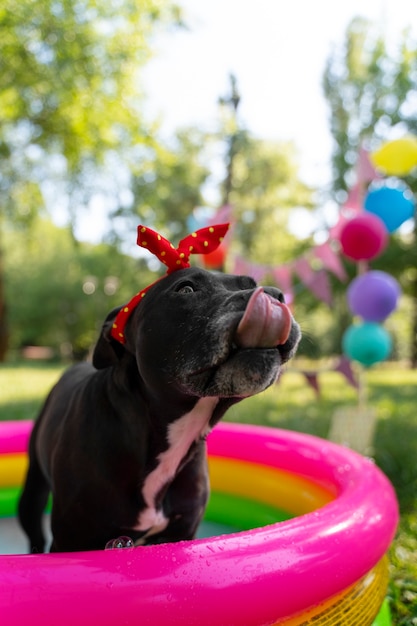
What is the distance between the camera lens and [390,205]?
5.06m

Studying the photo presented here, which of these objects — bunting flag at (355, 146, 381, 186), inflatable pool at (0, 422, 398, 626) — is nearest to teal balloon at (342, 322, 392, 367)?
bunting flag at (355, 146, 381, 186)

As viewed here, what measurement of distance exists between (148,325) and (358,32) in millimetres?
19334

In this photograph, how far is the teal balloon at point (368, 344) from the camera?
16.5ft

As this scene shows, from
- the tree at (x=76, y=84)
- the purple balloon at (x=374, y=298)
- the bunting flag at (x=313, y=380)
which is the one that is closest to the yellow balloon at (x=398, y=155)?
the purple balloon at (x=374, y=298)

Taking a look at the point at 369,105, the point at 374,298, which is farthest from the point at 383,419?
the point at 369,105

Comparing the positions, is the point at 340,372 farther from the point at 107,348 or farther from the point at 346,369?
the point at 107,348

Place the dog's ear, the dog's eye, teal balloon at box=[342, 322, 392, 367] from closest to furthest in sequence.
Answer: the dog's eye < the dog's ear < teal balloon at box=[342, 322, 392, 367]

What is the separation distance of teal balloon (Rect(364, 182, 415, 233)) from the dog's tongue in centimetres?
386

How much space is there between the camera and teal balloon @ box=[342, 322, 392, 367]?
5020mm

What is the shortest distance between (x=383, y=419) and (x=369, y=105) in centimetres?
1416

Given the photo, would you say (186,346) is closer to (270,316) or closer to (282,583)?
(270,316)

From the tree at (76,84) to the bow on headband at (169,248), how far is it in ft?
28.2

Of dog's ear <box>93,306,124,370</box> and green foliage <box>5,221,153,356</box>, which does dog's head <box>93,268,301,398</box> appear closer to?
dog's ear <box>93,306,124,370</box>

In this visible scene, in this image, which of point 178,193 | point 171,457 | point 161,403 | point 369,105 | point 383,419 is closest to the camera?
point 161,403
